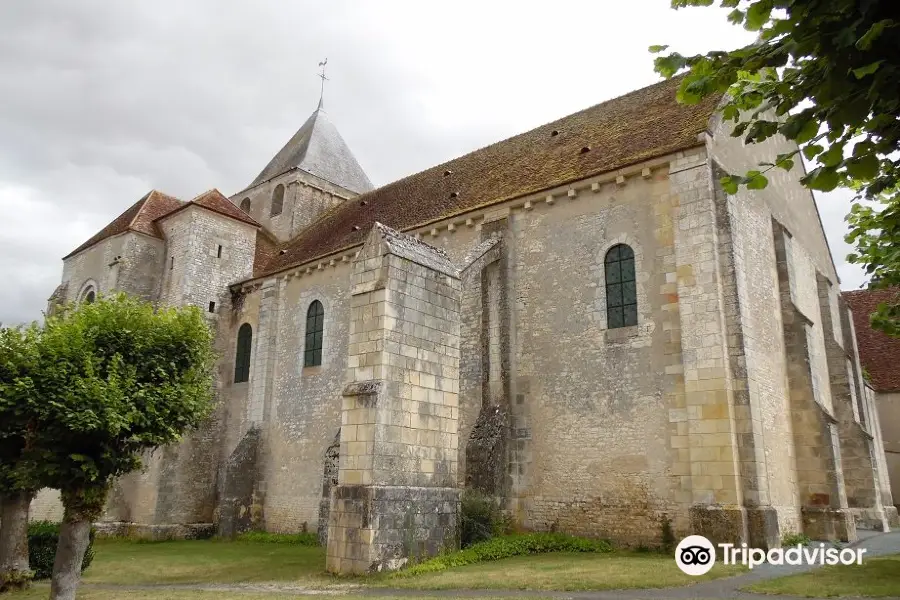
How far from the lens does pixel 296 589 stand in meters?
10.2

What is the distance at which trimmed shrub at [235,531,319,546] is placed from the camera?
58.2 ft

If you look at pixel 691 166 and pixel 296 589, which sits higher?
pixel 691 166

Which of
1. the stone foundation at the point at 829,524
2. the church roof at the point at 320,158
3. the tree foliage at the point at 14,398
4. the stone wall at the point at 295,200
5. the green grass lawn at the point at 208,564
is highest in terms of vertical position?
the church roof at the point at 320,158

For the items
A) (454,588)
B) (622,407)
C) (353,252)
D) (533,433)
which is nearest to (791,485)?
(622,407)

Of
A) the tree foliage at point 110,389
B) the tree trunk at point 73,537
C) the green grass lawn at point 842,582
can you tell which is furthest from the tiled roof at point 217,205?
the green grass lawn at point 842,582

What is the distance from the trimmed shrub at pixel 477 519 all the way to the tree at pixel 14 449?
283 inches

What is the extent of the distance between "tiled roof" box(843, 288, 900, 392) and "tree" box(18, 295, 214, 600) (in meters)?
22.2

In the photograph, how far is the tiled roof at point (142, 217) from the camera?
24000 mm

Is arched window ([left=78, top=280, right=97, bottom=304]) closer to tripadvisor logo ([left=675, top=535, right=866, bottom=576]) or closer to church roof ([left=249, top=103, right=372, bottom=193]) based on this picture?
church roof ([left=249, top=103, right=372, bottom=193])

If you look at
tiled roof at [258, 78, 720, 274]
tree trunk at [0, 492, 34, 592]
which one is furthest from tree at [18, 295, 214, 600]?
tiled roof at [258, 78, 720, 274]

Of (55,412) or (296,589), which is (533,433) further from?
(55,412)

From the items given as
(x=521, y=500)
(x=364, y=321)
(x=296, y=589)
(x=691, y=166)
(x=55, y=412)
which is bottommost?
(x=296, y=589)

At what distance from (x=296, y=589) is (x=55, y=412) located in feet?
14.8

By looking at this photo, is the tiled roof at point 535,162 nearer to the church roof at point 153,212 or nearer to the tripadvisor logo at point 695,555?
the church roof at point 153,212
